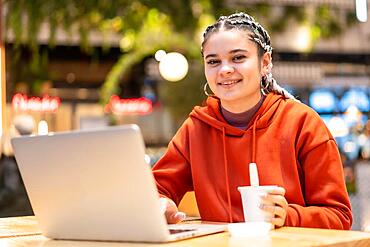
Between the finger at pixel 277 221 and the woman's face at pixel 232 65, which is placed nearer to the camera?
the finger at pixel 277 221

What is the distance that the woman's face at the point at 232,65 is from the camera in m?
1.89

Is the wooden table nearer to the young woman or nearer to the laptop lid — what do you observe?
the laptop lid

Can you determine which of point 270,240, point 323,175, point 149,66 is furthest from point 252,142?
point 149,66

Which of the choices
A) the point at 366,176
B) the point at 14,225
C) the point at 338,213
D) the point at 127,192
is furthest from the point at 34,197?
the point at 366,176

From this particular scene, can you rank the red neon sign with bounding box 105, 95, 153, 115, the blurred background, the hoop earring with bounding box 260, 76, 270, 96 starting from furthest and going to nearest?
the red neon sign with bounding box 105, 95, 153, 115 < the blurred background < the hoop earring with bounding box 260, 76, 270, 96

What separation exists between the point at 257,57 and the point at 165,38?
16.3 feet

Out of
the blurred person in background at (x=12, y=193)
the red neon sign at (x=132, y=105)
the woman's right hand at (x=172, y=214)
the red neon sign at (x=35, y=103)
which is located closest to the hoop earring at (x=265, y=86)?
the woman's right hand at (x=172, y=214)

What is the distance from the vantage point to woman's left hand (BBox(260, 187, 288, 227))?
1.61 meters

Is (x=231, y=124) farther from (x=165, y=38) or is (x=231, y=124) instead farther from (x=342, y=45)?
(x=342, y=45)

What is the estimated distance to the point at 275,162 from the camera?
1.88 meters

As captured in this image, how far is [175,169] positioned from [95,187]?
0.59 m

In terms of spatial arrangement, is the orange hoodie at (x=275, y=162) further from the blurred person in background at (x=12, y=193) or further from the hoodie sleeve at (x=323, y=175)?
the blurred person in background at (x=12, y=193)

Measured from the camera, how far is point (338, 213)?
1816 mm

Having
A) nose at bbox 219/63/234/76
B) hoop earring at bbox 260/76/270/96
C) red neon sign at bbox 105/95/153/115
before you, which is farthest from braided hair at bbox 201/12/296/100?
red neon sign at bbox 105/95/153/115
